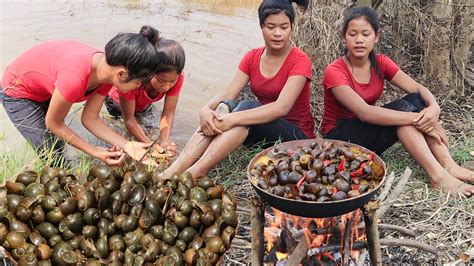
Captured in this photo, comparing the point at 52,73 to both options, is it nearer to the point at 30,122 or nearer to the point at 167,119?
the point at 30,122

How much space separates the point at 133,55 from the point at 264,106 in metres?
0.94

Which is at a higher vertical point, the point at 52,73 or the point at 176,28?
the point at 52,73

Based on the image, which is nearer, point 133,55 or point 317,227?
point 317,227

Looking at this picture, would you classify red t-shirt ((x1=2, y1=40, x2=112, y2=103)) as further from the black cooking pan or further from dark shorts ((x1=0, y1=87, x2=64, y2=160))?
the black cooking pan

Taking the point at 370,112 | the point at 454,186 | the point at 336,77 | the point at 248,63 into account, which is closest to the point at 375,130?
the point at 370,112

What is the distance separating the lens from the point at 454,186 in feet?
11.7

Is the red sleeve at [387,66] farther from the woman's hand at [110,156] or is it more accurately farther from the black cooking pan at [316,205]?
the woman's hand at [110,156]

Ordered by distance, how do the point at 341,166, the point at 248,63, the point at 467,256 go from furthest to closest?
the point at 248,63, the point at 467,256, the point at 341,166

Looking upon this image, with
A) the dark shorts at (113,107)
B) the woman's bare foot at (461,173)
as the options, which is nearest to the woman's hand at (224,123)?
the woman's bare foot at (461,173)

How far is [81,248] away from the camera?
2488 mm

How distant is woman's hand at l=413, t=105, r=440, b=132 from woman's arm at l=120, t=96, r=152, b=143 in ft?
6.96

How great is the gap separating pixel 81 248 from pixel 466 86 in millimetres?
4365

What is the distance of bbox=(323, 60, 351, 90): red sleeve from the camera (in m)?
3.74

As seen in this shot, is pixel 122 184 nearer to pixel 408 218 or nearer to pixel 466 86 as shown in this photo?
pixel 408 218
